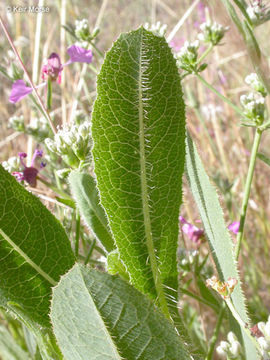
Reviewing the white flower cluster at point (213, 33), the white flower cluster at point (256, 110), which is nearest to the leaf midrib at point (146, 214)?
the white flower cluster at point (256, 110)

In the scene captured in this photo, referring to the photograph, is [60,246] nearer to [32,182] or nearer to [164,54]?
[164,54]

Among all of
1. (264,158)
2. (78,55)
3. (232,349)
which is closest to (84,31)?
(78,55)

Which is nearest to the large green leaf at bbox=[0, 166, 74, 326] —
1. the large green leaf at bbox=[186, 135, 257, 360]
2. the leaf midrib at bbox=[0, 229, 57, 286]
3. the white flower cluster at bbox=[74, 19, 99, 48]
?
the leaf midrib at bbox=[0, 229, 57, 286]

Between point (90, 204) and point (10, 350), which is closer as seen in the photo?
point (90, 204)

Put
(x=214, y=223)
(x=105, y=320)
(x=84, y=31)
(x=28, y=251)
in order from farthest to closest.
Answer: (x=84, y=31), (x=214, y=223), (x=28, y=251), (x=105, y=320)

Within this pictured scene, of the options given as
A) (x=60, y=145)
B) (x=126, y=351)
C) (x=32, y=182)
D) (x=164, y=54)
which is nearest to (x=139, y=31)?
(x=164, y=54)

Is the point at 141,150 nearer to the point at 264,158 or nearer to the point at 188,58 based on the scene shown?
the point at 264,158
